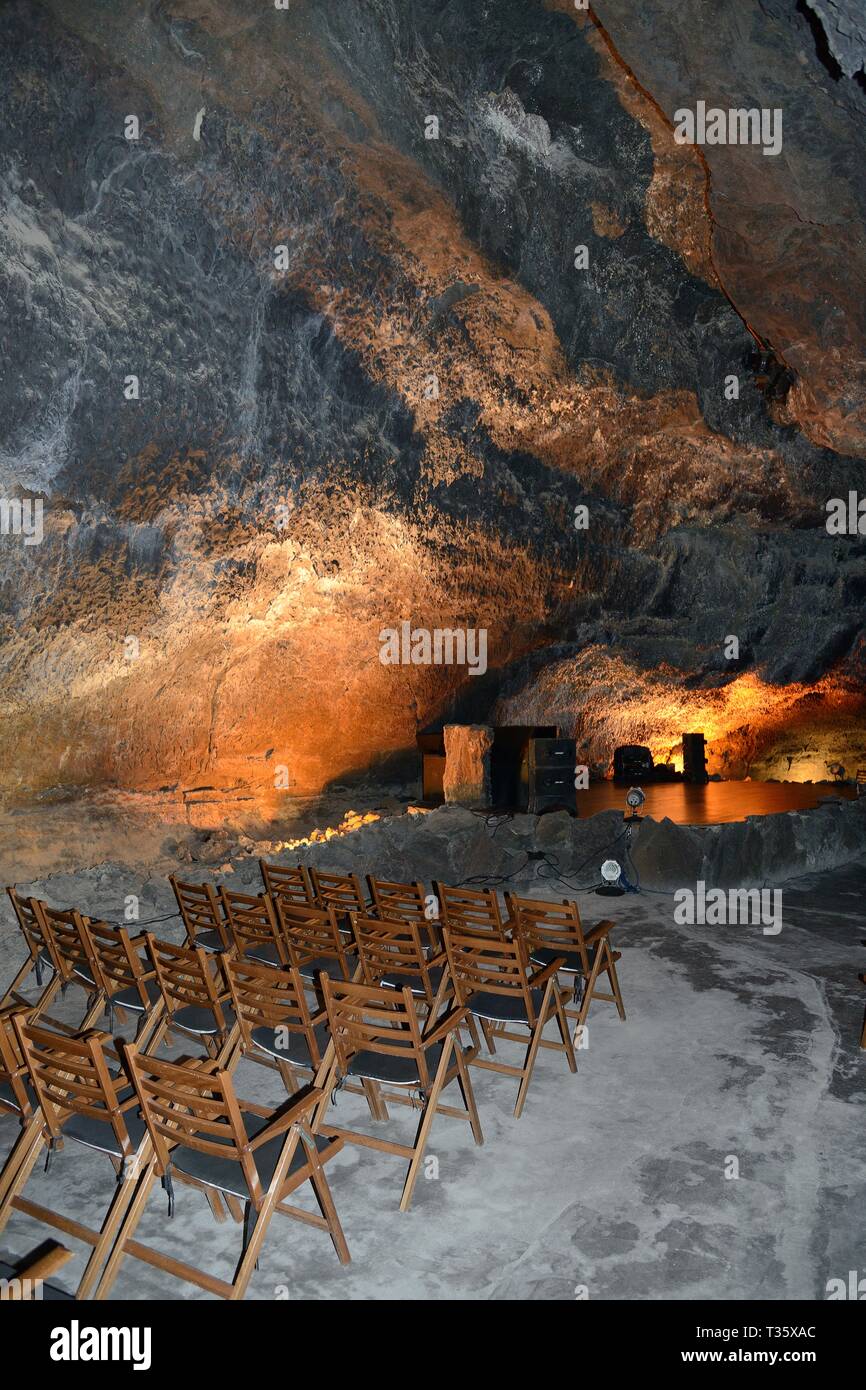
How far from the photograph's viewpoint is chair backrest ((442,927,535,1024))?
4.10 meters

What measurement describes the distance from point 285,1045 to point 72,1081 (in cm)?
104

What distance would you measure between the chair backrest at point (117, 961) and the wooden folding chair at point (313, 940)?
735mm

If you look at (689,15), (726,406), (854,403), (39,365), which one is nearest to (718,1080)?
(689,15)

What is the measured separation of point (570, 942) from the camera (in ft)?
16.5

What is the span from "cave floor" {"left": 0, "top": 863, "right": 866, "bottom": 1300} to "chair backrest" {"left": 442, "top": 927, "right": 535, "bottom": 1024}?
1.65ft

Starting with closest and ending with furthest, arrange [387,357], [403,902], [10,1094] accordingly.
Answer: [10,1094] < [403,902] < [387,357]

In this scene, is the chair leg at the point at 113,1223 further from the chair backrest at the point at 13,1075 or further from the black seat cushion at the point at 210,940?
the black seat cushion at the point at 210,940

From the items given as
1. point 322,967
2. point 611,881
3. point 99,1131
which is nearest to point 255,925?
point 322,967

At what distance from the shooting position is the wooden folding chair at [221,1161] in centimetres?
269

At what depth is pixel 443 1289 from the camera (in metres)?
2.83

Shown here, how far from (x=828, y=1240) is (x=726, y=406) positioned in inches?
399

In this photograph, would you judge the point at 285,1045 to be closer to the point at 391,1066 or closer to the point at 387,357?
the point at 391,1066

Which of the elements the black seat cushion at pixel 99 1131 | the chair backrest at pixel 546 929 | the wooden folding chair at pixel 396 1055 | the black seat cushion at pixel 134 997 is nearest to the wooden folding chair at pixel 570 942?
the chair backrest at pixel 546 929

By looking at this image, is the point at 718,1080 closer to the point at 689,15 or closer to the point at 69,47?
the point at 689,15
